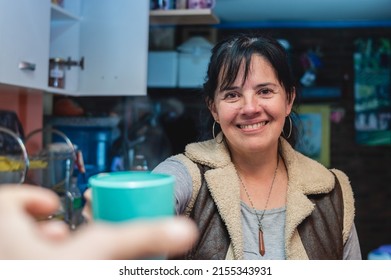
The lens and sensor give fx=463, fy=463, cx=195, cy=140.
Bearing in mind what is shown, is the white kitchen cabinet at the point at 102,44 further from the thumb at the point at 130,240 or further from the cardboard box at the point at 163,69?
the thumb at the point at 130,240

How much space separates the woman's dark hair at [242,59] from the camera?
27.0 inches

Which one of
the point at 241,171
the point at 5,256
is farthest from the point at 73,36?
the point at 5,256

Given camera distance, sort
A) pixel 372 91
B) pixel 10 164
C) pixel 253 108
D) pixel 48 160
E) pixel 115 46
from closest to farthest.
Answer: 1. pixel 253 108
2. pixel 10 164
3. pixel 48 160
4. pixel 115 46
5. pixel 372 91

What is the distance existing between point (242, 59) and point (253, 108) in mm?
83

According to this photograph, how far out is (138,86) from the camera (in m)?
1.46

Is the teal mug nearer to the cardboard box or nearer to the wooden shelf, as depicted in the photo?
the wooden shelf

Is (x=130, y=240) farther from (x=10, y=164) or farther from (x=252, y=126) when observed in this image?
(x=10, y=164)

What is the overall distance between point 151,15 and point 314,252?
102cm

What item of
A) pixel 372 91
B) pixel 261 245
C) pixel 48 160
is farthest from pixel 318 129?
pixel 261 245

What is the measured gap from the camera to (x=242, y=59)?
2.25 feet

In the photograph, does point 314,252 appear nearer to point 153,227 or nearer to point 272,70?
point 272,70

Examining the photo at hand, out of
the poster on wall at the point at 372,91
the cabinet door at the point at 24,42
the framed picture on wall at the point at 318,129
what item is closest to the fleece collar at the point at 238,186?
the cabinet door at the point at 24,42

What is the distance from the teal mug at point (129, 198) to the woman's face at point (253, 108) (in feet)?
1.29
